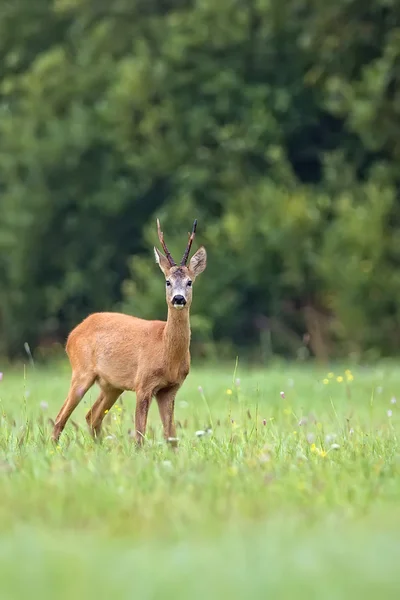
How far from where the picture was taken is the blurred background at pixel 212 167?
2558 cm

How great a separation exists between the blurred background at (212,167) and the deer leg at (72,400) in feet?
48.5

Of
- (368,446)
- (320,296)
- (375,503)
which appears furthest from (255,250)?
(375,503)

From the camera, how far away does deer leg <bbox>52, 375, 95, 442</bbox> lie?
1016 centimetres

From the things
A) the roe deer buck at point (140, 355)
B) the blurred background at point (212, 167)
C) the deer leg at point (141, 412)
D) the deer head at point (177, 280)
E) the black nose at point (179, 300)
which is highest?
the blurred background at point (212, 167)

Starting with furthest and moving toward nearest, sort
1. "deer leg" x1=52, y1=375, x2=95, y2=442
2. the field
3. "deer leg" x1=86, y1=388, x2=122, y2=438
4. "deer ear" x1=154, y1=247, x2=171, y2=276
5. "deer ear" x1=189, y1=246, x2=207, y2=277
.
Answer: "deer leg" x1=86, y1=388, x2=122, y2=438 < "deer leg" x1=52, y1=375, x2=95, y2=442 < "deer ear" x1=189, y1=246, x2=207, y2=277 < "deer ear" x1=154, y1=247, x2=171, y2=276 < the field

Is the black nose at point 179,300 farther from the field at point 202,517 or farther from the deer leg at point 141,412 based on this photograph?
the field at point 202,517

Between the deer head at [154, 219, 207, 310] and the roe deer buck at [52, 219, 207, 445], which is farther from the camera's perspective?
the roe deer buck at [52, 219, 207, 445]

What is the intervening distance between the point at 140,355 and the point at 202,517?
3957mm

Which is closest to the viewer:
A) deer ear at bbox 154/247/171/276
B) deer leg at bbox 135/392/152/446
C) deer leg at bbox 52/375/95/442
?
deer leg at bbox 135/392/152/446

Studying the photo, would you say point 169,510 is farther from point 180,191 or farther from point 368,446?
point 180,191

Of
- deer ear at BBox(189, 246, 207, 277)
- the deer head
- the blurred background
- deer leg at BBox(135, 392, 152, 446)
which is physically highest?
the blurred background

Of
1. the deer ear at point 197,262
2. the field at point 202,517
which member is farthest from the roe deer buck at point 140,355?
the field at point 202,517


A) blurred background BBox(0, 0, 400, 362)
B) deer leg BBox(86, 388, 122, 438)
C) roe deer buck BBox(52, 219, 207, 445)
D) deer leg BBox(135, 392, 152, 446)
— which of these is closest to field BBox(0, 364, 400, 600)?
deer leg BBox(135, 392, 152, 446)

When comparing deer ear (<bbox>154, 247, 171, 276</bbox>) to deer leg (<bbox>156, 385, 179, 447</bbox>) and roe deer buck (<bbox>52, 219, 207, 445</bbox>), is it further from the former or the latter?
deer leg (<bbox>156, 385, 179, 447</bbox>)
